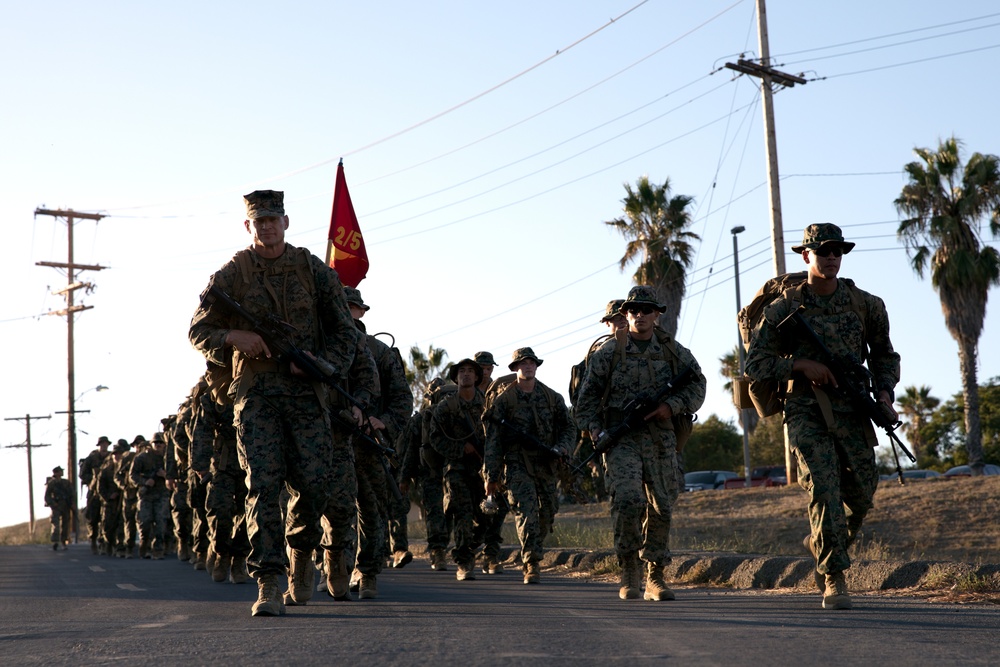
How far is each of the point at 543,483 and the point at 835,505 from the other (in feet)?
15.8

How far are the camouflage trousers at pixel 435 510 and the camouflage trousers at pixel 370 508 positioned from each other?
3806mm

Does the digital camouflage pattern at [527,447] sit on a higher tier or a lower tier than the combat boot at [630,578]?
higher

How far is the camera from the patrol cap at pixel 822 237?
846cm

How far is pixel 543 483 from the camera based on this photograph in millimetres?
12930

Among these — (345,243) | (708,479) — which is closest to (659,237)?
(708,479)

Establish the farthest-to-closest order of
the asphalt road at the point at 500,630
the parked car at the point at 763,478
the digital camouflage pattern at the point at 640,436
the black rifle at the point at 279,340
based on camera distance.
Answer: the parked car at the point at 763,478, the digital camouflage pattern at the point at 640,436, the black rifle at the point at 279,340, the asphalt road at the point at 500,630

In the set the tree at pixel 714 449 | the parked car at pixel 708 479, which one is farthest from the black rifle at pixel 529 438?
the tree at pixel 714 449

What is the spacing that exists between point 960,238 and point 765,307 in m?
30.7

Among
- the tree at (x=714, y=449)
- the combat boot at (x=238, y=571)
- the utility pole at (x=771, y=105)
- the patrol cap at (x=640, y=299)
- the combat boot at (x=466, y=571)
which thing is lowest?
the combat boot at (x=466, y=571)

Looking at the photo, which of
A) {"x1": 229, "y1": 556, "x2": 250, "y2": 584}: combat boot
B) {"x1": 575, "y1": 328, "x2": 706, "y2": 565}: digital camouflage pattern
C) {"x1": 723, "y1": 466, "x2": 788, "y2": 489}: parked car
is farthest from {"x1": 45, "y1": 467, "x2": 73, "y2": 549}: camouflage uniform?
{"x1": 575, "y1": 328, "x2": 706, "y2": 565}: digital camouflage pattern

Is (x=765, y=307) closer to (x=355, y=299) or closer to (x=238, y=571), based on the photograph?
(x=355, y=299)

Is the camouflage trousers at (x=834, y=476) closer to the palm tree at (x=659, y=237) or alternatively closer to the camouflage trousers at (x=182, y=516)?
the camouflage trousers at (x=182, y=516)

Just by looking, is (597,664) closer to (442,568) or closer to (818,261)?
(818,261)

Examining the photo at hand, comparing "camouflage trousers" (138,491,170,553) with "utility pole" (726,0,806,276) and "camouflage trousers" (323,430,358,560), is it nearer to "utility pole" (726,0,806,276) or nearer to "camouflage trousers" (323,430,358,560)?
"utility pole" (726,0,806,276)
